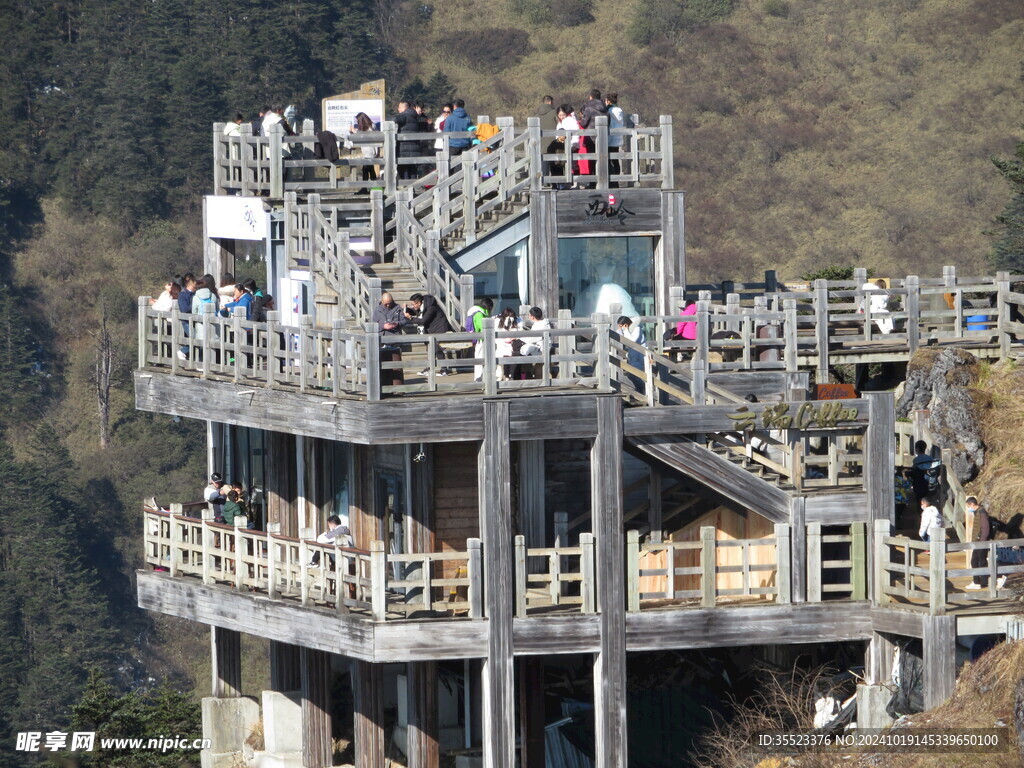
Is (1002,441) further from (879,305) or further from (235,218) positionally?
(235,218)

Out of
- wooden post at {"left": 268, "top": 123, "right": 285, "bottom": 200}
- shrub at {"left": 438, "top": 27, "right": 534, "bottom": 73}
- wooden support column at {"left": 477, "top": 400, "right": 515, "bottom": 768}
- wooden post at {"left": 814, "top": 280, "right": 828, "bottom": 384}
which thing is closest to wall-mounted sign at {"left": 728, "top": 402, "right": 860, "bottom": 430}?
wooden support column at {"left": 477, "top": 400, "right": 515, "bottom": 768}

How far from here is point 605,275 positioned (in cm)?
4006

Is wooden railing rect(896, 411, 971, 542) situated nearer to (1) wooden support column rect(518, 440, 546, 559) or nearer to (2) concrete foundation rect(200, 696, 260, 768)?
(1) wooden support column rect(518, 440, 546, 559)

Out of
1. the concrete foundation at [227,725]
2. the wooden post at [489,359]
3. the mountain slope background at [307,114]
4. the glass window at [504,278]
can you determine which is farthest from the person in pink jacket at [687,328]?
the mountain slope background at [307,114]

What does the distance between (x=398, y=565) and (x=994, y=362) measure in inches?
477

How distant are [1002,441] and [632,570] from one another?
9.01 meters

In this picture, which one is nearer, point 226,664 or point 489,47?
point 226,664

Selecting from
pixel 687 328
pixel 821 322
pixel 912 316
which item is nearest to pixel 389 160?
pixel 687 328

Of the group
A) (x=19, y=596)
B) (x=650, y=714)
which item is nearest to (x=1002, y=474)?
(x=650, y=714)

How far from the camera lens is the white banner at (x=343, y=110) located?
42844 mm

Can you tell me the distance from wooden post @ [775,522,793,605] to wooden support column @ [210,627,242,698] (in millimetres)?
13212

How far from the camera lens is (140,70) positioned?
12375 centimetres

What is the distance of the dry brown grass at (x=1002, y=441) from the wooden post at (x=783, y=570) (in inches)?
204

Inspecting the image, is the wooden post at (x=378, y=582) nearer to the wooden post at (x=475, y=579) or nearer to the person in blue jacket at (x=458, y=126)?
the wooden post at (x=475, y=579)
